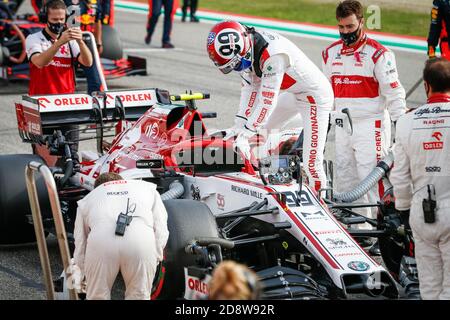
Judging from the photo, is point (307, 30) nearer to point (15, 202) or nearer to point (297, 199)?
point (15, 202)

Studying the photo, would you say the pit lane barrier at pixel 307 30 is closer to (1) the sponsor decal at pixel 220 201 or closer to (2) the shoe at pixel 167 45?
(2) the shoe at pixel 167 45

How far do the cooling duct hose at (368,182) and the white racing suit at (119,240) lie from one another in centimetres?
228

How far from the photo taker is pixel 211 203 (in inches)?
321

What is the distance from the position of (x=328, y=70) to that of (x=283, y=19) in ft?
50.1

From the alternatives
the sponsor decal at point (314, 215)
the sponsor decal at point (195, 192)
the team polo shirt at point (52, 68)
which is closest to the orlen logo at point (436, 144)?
the sponsor decal at point (314, 215)

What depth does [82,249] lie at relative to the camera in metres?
6.54

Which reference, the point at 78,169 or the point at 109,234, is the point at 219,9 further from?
the point at 109,234

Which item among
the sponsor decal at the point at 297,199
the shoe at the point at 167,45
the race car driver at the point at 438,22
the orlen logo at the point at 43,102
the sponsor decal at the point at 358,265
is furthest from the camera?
the shoe at the point at 167,45

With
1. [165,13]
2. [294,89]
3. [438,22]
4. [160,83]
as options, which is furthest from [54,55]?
[165,13]

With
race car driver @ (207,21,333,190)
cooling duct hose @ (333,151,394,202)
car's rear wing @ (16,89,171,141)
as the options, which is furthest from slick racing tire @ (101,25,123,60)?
cooling duct hose @ (333,151,394,202)

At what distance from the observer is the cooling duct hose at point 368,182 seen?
8.45 meters

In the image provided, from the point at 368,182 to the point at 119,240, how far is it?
2906 mm

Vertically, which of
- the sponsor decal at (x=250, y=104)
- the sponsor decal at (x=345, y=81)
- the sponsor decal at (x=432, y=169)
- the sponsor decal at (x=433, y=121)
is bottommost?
the sponsor decal at (x=250, y=104)
